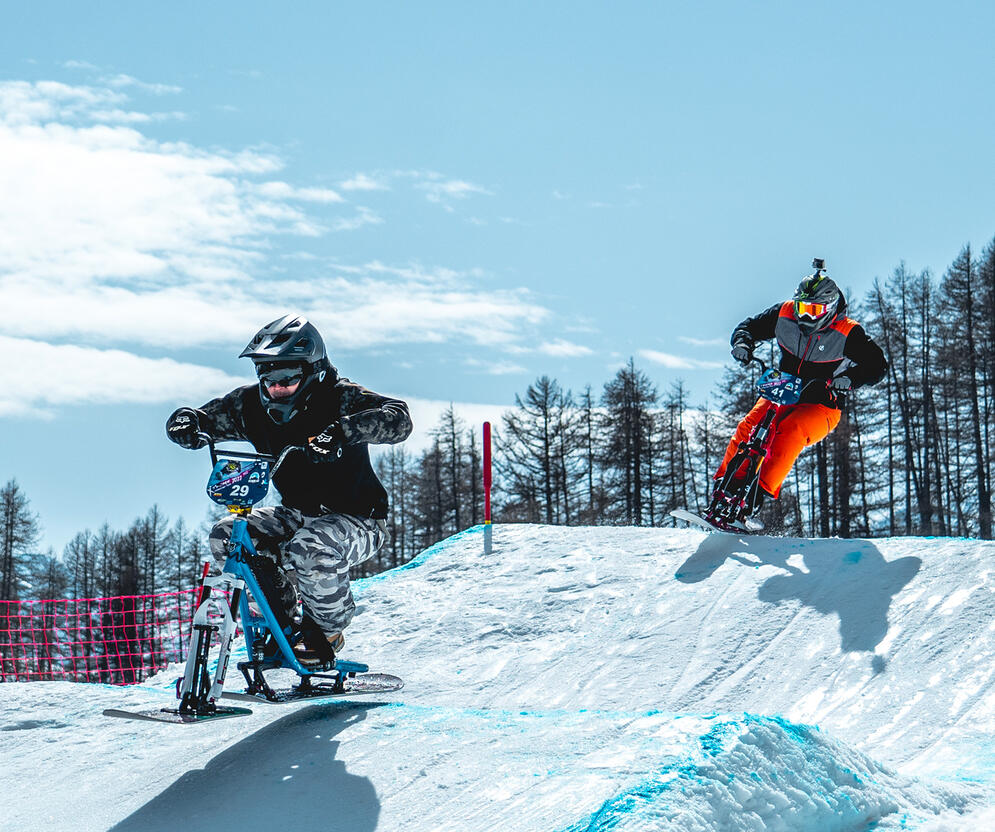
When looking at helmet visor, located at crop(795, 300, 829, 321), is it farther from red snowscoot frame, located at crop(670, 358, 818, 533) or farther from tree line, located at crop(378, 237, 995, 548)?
tree line, located at crop(378, 237, 995, 548)

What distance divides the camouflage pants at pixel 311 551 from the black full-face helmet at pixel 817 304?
480cm

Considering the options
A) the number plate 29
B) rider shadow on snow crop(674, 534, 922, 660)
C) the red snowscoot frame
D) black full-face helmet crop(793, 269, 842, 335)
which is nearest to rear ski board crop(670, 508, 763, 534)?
the red snowscoot frame

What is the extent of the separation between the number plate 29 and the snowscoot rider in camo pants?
384mm

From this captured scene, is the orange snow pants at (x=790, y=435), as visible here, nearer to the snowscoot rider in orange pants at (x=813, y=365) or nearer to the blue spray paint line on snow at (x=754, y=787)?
the snowscoot rider in orange pants at (x=813, y=365)

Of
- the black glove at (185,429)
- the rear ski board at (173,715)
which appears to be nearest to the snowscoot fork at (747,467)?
the black glove at (185,429)

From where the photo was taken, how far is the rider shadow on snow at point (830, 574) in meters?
6.66

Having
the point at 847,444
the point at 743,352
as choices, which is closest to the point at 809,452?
the point at 847,444

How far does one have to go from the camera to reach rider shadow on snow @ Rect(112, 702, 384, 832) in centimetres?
367

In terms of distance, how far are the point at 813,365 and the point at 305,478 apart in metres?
4.95

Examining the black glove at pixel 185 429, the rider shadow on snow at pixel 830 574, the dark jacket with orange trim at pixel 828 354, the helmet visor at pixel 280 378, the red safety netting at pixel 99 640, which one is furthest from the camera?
the red safety netting at pixel 99 640

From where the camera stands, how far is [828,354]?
28.3ft

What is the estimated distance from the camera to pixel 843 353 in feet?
28.3

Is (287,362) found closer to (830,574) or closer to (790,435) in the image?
(830,574)

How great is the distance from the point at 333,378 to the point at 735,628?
322 centimetres
